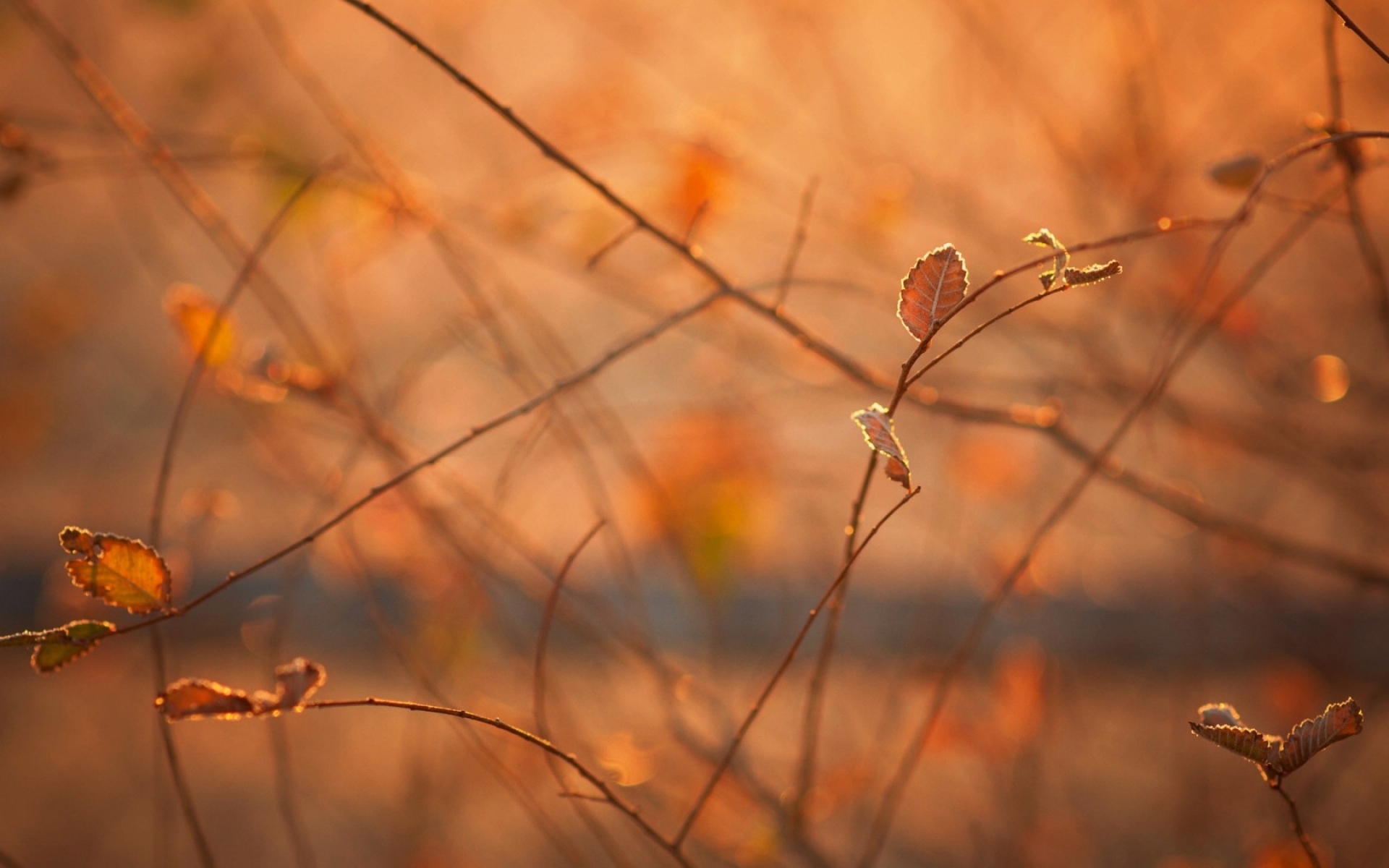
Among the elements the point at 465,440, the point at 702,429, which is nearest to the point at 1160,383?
the point at 465,440

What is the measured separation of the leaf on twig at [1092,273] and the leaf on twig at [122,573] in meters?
0.30

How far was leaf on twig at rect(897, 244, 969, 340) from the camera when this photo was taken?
25 cm

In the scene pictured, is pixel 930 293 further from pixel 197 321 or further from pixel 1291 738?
pixel 197 321

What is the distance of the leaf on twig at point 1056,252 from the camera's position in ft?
0.79

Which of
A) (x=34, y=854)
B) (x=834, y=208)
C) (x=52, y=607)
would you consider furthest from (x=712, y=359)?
(x=34, y=854)

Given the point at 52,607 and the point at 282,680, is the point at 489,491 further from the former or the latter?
the point at 282,680

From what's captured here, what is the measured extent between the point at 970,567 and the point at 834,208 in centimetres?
49

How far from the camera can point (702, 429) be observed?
84 centimetres

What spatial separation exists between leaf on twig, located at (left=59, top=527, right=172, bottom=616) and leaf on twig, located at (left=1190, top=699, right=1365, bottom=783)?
327 millimetres

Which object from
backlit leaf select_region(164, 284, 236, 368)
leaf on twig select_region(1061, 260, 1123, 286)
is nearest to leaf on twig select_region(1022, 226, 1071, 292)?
leaf on twig select_region(1061, 260, 1123, 286)

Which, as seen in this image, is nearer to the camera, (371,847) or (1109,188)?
(1109,188)

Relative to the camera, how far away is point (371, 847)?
1156mm

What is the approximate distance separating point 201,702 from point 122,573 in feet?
0.16

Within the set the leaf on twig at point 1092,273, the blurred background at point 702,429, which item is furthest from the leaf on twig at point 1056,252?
the blurred background at point 702,429
